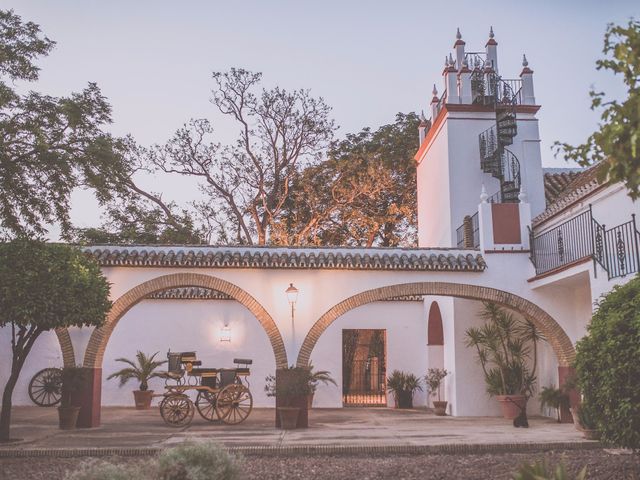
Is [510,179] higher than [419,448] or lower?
higher

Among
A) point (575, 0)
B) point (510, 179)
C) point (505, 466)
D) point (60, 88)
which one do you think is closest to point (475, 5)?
point (575, 0)

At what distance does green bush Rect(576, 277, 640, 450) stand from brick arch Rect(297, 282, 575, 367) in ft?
18.0

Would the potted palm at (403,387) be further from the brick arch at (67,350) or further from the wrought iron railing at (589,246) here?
the brick arch at (67,350)

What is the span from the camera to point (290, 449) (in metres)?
8.29

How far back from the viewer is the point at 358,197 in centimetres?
2062

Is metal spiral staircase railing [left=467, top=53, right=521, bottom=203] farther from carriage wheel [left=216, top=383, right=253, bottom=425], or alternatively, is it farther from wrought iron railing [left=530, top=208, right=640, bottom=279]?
carriage wheel [left=216, top=383, right=253, bottom=425]

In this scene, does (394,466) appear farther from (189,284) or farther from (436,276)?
(189,284)

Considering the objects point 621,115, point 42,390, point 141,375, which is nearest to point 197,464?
point 621,115

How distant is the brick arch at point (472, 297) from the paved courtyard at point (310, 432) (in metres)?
1.41

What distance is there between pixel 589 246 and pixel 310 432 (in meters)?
5.41

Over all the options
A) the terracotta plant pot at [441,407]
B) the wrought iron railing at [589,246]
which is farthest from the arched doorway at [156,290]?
the wrought iron railing at [589,246]

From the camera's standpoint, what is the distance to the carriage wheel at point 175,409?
35.6 feet

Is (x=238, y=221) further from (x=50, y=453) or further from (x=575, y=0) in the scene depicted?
(x=575, y=0)

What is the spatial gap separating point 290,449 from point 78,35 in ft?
22.6
